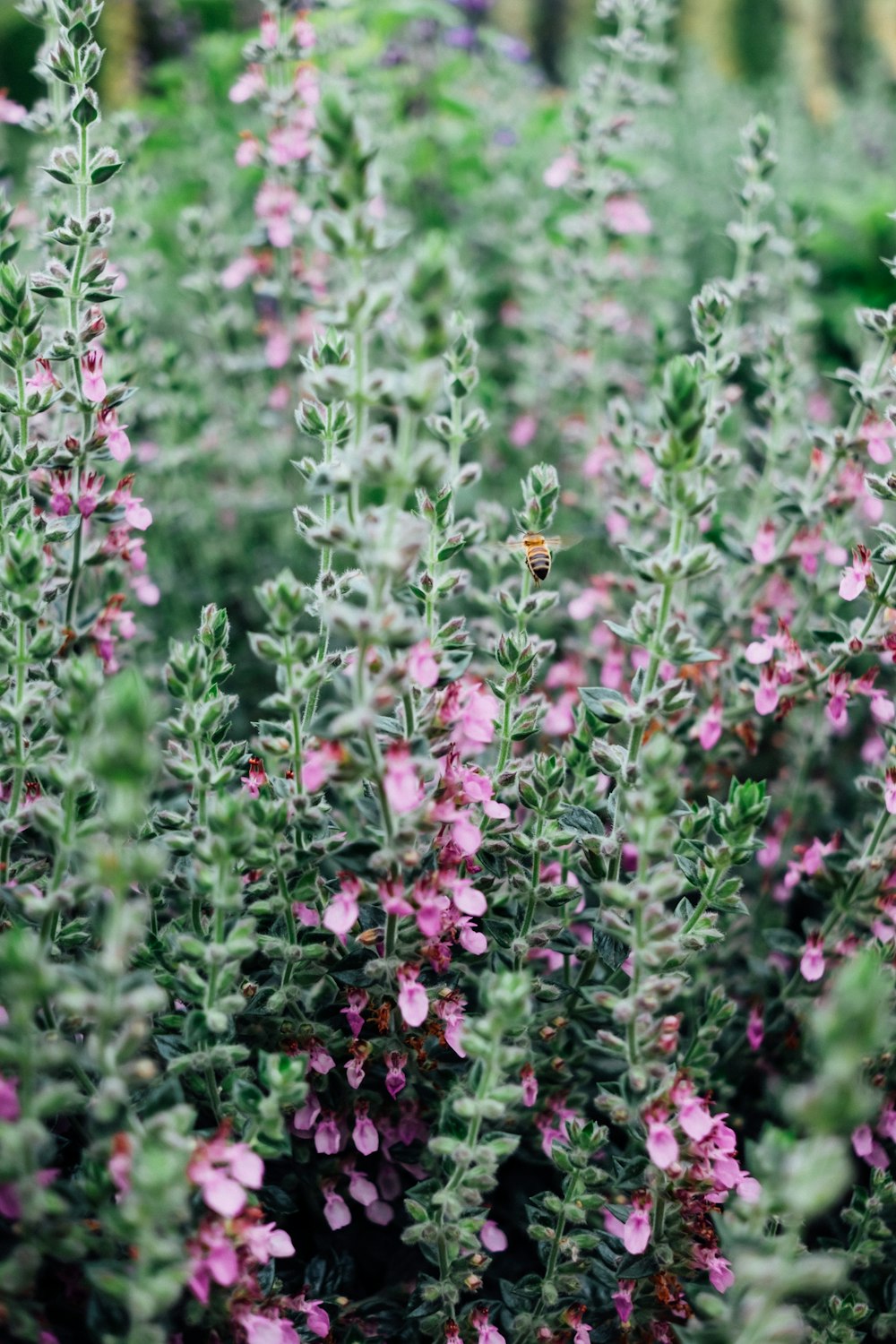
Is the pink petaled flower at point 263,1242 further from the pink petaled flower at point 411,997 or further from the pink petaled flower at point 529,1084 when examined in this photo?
the pink petaled flower at point 529,1084

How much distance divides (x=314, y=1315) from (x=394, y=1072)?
389 millimetres

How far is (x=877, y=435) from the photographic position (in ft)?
7.94

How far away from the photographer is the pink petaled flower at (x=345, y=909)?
1.67 metres

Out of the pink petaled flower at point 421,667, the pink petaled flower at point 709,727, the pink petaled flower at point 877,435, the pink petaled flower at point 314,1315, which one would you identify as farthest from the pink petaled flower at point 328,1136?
the pink petaled flower at point 877,435

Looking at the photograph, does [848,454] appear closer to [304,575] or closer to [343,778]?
[343,778]

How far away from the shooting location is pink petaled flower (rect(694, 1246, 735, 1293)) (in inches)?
71.6

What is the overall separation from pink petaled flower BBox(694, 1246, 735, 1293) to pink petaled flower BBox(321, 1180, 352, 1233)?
593 mm

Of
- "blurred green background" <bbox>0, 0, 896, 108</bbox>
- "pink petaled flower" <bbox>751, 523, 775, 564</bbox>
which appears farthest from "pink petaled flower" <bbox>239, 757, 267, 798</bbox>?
"blurred green background" <bbox>0, 0, 896, 108</bbox>

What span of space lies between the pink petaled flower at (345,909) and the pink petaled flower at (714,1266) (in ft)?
2.71

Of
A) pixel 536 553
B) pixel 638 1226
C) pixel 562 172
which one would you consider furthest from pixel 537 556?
pixel 562 172

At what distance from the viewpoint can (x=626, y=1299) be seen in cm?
183

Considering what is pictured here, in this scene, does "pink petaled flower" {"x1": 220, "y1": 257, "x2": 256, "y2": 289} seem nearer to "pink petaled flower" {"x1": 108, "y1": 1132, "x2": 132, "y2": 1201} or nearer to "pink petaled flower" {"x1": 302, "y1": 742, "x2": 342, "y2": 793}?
"pink petaled flower" {"x1": 302, "y1": 742, "x2": 342, "y2": 793}

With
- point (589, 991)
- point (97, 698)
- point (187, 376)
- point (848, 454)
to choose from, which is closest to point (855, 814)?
point (848, 454)

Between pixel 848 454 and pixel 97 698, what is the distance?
172cm
